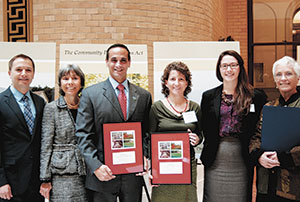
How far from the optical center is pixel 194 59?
4270mm

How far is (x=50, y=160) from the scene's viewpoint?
8.55 ft

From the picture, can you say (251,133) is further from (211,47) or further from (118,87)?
(211,47)

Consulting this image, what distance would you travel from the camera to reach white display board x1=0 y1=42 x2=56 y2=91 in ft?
13.4

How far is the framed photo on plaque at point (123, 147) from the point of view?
246 centimetres

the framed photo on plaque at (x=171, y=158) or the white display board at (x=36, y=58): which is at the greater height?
the white display board at (x=36, y=58)

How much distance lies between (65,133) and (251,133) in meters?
1.72

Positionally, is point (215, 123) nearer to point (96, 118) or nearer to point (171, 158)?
point (171, 158)

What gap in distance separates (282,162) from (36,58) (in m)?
3.40

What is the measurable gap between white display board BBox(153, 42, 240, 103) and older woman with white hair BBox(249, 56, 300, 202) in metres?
1.63

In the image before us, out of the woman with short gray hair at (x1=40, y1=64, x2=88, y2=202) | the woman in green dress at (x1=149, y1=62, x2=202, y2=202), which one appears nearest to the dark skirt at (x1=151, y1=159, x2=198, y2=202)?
the woman in green dress at (x1=149, y1=62, x2=202, y2=202)

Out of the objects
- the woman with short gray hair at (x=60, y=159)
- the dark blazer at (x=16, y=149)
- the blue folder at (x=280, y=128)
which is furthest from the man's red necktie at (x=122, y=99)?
the blue folder at (x=280, y=128)

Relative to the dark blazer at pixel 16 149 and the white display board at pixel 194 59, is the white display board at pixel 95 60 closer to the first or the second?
the white display board at pixel 194 59

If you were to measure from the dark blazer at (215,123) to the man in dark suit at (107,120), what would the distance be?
621 mm

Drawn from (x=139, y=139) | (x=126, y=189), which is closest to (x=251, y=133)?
(x=139, y=139)
